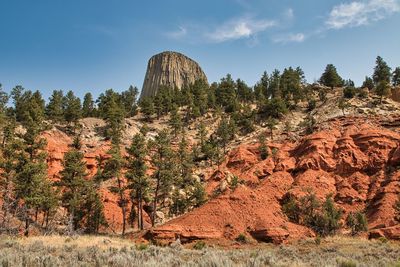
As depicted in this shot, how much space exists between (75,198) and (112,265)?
1335 inches

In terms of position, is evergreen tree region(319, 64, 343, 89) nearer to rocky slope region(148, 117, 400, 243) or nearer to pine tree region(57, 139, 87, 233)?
rocky slope region(148, 117, 400, 243)

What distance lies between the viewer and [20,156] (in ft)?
139

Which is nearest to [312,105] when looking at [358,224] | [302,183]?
[302,183]

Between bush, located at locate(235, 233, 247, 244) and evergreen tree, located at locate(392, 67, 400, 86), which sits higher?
evergreen tree, located at locate(392, 67, 400, 86)

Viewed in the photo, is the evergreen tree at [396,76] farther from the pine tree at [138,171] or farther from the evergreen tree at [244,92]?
the pine tree at [138,171]

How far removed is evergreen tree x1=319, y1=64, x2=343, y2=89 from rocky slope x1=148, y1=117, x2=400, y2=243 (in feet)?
128

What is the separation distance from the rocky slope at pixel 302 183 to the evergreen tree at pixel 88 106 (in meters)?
52.0

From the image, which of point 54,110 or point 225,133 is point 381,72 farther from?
point 54,110

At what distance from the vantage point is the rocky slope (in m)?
36.6

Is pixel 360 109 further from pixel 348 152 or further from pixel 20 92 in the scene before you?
pixel 20 92

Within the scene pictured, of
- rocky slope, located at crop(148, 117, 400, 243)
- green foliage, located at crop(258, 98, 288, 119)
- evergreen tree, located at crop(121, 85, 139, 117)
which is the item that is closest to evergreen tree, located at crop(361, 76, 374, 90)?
green foliage, located at crop(258, 98, 288, 119)

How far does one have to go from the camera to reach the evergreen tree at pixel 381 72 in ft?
325

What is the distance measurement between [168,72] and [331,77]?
3346 inches

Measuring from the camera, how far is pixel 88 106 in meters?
109
